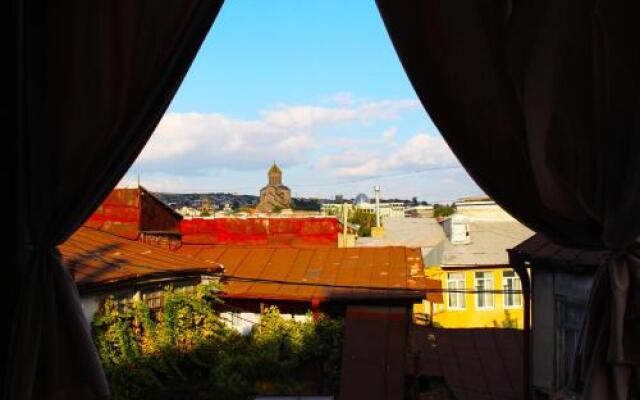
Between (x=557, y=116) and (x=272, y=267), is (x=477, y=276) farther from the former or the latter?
(x=557, y=116)

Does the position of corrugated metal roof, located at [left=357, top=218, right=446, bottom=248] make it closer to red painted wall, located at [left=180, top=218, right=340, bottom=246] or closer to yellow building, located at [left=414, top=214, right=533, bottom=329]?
yellow building, located at [left=414, top=214, right=533, bottom=329]

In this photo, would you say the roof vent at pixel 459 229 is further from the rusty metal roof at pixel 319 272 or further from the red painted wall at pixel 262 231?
the red painted wall at pixel 262 231

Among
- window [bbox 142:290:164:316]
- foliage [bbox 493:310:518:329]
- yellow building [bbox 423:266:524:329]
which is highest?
window [bbox 142:290:164:316]

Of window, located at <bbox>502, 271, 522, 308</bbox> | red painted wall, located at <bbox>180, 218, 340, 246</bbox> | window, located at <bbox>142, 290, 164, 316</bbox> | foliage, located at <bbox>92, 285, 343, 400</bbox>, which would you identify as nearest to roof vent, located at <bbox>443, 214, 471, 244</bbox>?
window, located at <bbox>502, 271, 522, 308</bbox>

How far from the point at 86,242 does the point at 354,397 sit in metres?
3.03

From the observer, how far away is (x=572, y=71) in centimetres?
164

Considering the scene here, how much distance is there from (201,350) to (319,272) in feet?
6.85

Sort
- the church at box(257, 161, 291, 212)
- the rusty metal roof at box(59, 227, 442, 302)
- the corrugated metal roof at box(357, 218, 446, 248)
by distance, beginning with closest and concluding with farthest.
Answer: the rusty metal roof at box(59, 227, 442, 302) → the corrugated metal roof at box(357, 218, 446, 248) → the church at box(257, 161, 291, 212)

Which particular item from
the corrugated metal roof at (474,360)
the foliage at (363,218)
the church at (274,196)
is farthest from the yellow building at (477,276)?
the foliage at (363,218)

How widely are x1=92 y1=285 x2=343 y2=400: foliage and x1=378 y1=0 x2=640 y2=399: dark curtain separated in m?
3.63

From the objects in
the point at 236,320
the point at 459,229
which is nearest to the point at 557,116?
the point at 236,320

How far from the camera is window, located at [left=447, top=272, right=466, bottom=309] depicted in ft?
40.8

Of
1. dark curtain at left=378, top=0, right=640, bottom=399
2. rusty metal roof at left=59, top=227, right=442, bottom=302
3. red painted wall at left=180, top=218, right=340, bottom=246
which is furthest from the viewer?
red painted wall at left=180, top=218, right=340, bottom=246

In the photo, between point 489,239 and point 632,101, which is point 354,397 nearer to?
point 632,101
